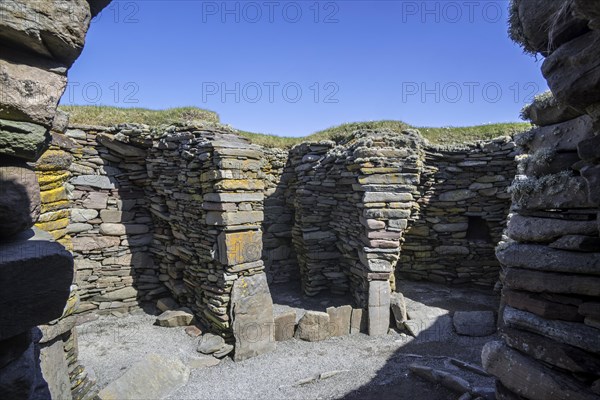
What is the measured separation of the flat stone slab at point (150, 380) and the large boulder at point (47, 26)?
5.33 meters

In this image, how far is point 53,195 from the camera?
14.3 feet

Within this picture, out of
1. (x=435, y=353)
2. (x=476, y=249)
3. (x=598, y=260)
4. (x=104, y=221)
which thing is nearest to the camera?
(x=598, y=260)

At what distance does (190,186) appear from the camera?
24.3 feet

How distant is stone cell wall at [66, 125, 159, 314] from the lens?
26.7 feet

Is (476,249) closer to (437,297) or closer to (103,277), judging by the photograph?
(437,297)

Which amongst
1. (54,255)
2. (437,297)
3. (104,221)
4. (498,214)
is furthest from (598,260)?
(104,221)

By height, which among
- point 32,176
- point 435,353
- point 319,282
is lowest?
point 435,353

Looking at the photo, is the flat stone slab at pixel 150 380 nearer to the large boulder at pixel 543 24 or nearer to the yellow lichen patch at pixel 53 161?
the yellow lichen patch at pixel 53 161

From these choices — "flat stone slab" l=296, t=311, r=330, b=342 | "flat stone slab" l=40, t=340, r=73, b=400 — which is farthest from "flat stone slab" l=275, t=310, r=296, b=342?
"flat stone slab" l=40, t=340, r=73, b=400

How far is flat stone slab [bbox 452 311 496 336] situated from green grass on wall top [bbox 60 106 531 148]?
5457 millimetres

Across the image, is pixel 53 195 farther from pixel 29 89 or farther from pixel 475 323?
pixel 475 323

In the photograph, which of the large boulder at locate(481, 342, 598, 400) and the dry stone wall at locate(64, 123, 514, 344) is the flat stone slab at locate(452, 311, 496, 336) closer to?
the dry stone wall at locate(64, 123, 514, 344)

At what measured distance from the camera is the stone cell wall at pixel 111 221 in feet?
26.7

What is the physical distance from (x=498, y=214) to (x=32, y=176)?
10918mm
